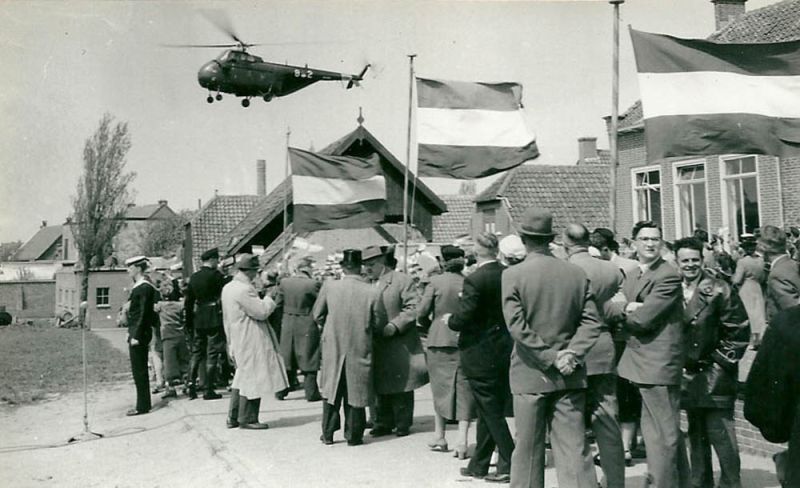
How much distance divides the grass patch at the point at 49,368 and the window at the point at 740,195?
15764mm

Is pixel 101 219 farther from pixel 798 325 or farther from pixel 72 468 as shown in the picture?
pixel 798 325

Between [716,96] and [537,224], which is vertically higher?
[716,96]

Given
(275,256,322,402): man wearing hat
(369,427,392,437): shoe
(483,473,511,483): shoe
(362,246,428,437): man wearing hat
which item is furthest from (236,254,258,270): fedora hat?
(483,473,511,483): shoe

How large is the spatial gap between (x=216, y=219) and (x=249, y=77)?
2371 centimetres

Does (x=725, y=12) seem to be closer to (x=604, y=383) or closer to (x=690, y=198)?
(x=690, y=198)

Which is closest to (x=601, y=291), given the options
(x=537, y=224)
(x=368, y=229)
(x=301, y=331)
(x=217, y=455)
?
(x=537, y=224)

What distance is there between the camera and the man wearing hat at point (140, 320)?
977 centimetres

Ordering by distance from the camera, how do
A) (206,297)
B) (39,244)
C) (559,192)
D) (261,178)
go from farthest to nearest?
(39,244)
(261,178)
(559,192)
(206,297)

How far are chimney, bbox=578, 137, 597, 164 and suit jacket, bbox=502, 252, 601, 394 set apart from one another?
36055mm

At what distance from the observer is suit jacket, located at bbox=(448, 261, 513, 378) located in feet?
19.6

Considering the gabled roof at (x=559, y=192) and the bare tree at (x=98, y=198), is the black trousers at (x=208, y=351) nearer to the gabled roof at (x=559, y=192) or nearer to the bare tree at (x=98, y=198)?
the gabled roof at (x=559, y=192)

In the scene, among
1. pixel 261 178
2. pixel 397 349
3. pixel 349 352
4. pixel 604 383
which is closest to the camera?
pixel 604 383

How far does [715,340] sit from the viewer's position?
5.38m

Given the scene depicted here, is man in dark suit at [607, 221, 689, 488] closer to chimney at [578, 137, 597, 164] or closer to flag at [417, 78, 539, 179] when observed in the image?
flag at [417, 78, 539, 179]
